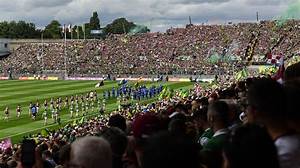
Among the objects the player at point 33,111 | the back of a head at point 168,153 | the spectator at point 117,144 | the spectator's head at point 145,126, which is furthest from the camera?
the player at point 33,111

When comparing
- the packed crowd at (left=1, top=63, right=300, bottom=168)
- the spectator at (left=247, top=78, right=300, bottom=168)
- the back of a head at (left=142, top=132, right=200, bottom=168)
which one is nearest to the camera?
the back of a head at (left=142, top=132, right=200, bottom=168)

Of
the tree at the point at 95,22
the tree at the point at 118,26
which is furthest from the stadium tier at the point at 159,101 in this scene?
the tree at the point at 118,26

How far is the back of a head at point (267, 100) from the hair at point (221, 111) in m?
1.66

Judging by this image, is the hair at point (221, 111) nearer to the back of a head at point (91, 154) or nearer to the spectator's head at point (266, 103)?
the spectator's head at point (266, 103)

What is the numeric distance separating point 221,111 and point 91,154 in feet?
9.44

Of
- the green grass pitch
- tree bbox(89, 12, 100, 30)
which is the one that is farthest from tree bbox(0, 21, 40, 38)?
the green grass pitch

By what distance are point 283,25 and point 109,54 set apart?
3034cm

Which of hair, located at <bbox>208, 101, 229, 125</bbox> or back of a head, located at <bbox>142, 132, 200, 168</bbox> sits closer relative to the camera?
back of a head, located at <bbox>142, 132, 200, 168</bbox>

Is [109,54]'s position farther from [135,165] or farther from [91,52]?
[135,165]

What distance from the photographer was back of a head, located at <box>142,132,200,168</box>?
3342 mm

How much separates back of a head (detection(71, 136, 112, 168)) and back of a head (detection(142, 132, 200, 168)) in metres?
0.47

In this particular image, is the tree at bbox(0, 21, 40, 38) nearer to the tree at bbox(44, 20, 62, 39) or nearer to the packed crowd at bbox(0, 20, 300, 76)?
the tree at bbox(44, 20, 62, 39)

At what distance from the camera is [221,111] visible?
644 centimetres

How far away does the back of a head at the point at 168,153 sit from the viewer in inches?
132
